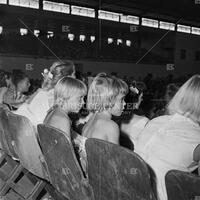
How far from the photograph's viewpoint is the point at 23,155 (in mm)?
1444

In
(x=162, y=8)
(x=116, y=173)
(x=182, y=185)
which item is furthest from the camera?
(x=162, y=8)

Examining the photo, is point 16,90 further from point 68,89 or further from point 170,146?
point 170,146

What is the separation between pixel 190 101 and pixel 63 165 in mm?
461

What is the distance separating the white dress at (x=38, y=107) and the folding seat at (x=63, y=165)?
0.49m

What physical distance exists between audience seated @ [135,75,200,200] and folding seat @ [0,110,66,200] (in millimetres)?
485

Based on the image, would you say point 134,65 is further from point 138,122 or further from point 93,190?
point 93,190

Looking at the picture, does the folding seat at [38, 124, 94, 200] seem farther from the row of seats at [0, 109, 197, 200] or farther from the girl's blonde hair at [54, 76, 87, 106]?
the girl's blonde hair at [54, 76, 87, 106]

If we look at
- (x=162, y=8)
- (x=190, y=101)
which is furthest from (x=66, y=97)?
(x=162, y=8)

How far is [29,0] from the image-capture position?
→ 187 cm

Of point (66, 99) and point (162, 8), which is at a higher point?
point (162, 8)

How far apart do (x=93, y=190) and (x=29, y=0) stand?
1.25 meters

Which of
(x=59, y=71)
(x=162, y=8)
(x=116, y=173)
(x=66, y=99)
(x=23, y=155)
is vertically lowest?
(x=23, y=155)

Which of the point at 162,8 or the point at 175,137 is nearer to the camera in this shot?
the point at 175,137

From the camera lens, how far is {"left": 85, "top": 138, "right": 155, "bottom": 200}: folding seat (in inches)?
29.7
